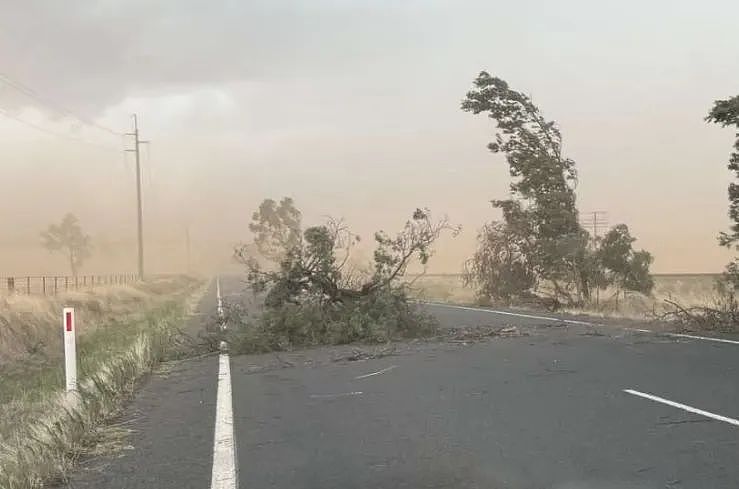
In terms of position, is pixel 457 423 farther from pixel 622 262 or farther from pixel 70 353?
pixel 622 262

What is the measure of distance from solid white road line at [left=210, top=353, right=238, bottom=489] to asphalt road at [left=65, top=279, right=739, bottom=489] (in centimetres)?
7

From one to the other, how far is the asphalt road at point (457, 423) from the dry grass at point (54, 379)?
429 mm

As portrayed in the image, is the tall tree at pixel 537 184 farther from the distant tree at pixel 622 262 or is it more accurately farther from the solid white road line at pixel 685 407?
the solid white road line at pixel 685 407

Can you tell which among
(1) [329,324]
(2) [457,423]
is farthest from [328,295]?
(2) [457,423]

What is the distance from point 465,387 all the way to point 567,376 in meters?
1.59

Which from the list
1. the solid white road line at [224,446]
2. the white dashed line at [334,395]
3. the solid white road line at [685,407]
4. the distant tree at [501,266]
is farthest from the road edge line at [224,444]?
the distant tree at [501,266]

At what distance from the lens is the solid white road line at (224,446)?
231 inches

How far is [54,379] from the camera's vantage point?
46.4 feet

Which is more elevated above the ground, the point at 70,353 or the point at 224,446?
the point at 70,353

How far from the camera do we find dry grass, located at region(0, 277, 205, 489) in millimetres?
6609

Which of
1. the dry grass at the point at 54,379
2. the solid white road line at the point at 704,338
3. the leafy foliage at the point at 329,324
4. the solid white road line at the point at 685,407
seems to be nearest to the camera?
the dry grass at the point at 54,379

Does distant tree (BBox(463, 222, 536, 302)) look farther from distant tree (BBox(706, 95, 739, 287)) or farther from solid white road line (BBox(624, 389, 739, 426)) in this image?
solid white road line (BBox(624, 389, 739, 426))

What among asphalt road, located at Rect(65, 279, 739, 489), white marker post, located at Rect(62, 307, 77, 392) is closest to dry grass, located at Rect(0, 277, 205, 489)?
white marker post, located at Rect(62, 307, 77, 392)

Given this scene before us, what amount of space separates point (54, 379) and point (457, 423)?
30.9ft
